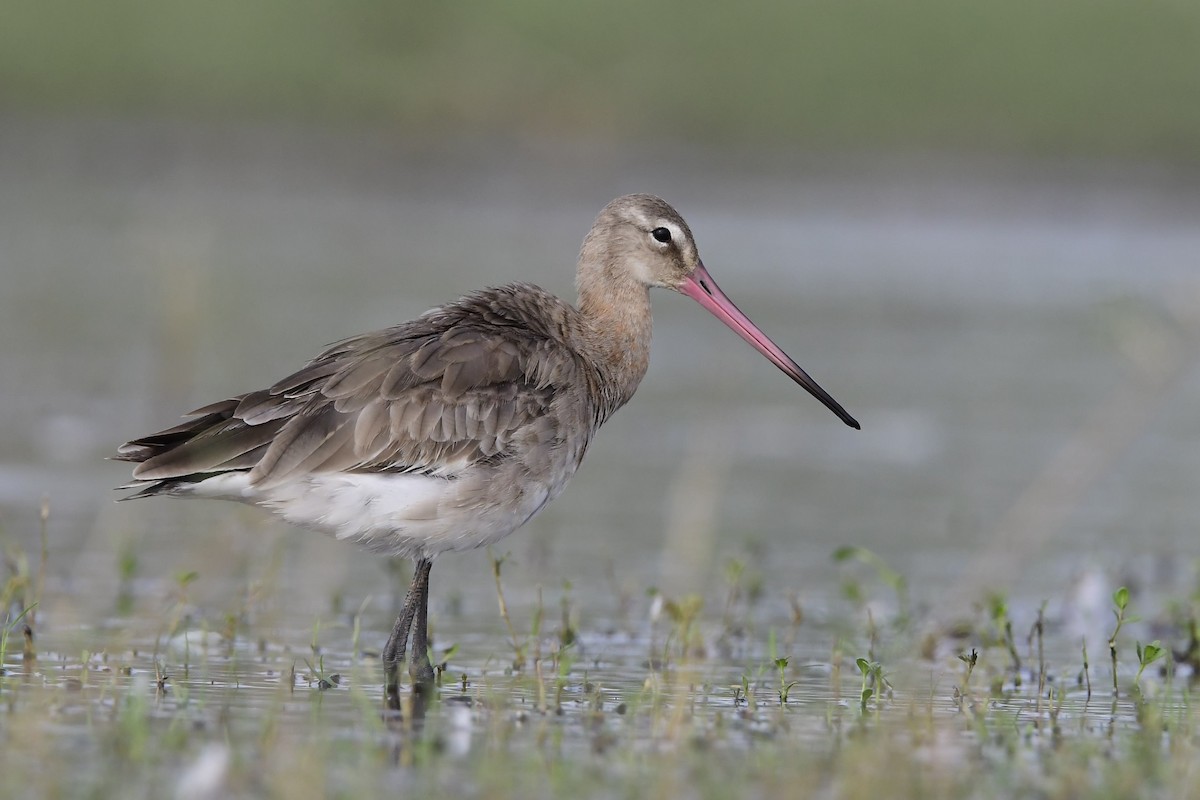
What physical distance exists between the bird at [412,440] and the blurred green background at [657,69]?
21867 millimetres

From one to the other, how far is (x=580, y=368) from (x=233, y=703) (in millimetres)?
1903

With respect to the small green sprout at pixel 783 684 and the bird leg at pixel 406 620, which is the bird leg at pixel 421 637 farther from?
the small green sprout at pixel 783 684

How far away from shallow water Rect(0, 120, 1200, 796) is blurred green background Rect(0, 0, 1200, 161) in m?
1.46

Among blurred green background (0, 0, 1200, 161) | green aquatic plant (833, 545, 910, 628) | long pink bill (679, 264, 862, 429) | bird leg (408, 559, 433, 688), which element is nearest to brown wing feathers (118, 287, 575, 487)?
bird leg (408, 559, 433, 688)

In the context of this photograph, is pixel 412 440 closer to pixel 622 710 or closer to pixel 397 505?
pixel 397 505

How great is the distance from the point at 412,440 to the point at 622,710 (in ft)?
3.81

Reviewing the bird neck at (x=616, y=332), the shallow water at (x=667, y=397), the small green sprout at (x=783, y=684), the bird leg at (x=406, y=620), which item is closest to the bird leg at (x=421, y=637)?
the bird leg at (x=406, y=620)

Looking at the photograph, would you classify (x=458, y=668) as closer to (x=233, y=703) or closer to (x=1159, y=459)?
(x=233, y=703)

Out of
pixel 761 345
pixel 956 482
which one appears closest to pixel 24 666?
pixel 761 345

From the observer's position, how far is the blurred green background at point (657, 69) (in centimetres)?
2931

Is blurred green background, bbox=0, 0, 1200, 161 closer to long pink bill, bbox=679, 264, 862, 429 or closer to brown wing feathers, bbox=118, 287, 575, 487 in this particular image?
long pink bill, bbox=679, 264, 862, 429

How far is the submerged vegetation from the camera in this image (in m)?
4.88

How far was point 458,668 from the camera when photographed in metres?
6.80

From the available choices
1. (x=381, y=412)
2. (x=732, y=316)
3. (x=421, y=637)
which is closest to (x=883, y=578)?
(x=732, y=316)
